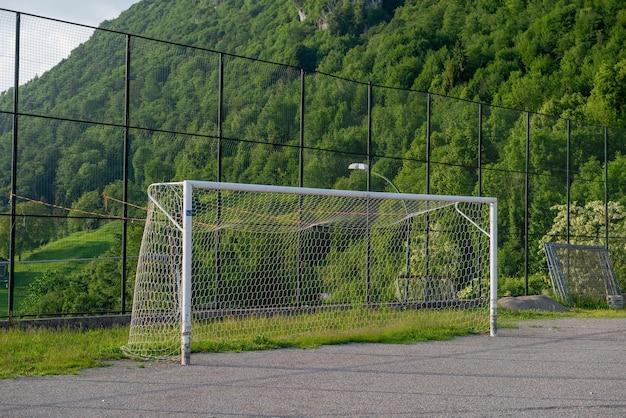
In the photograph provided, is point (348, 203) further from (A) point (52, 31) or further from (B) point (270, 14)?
(B) point (270, 14)

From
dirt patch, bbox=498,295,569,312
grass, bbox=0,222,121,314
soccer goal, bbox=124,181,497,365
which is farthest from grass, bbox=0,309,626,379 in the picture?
dirt patch, bbox=498,295,569,312

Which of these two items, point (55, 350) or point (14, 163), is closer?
point (55, 350)

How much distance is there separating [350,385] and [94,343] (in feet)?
13.0

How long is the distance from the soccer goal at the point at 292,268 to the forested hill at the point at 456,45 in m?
23.3

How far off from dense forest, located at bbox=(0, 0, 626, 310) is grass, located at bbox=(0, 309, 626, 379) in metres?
2.71

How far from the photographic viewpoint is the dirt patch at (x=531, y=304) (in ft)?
58.0

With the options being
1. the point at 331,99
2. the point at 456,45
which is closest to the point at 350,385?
the point at 331,99

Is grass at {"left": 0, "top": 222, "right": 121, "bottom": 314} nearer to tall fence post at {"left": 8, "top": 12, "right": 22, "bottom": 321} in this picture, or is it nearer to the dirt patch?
tall fence post at {"left": 8, "top": 12, "right": 22, "bottom": 321}

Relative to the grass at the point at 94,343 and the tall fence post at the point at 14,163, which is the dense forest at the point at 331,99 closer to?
the tall fence post at the point at 14,163

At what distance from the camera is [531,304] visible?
18.0 metres

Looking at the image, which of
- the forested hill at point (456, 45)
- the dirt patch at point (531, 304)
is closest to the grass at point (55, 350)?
the dirt patch at point (531, 304)

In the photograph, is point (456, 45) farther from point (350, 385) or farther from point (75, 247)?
point (350, 385)

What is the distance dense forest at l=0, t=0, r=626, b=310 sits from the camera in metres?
14.5

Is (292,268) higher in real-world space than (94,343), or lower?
higher
